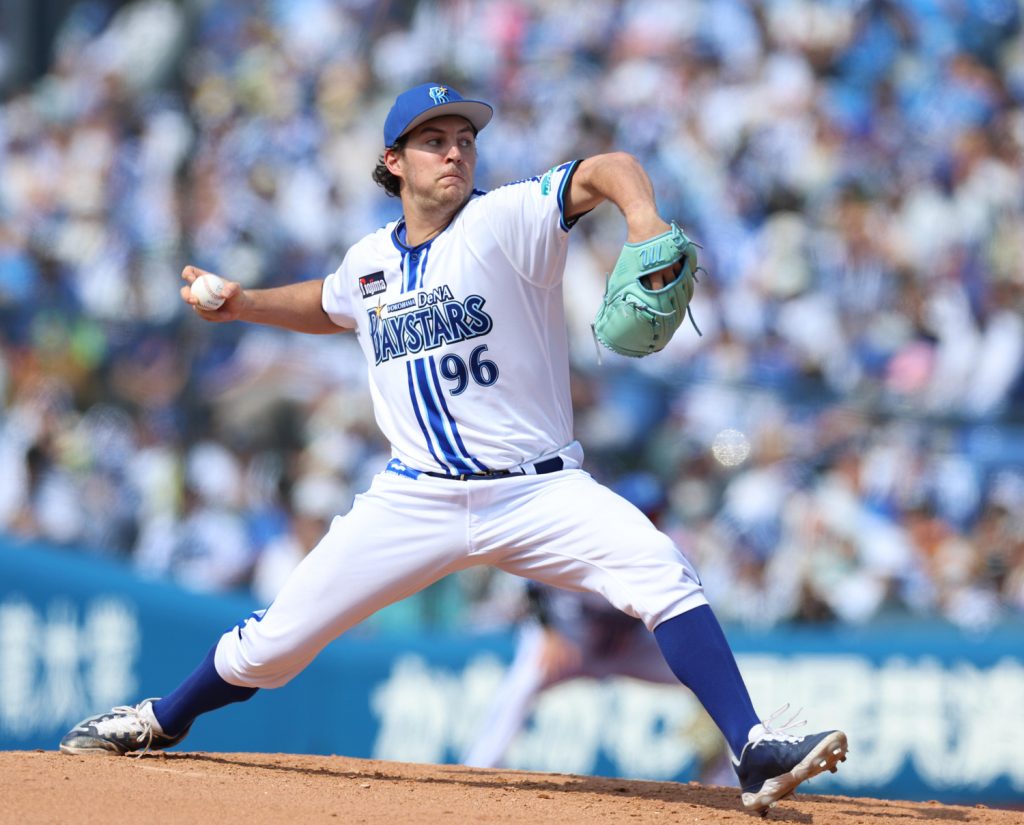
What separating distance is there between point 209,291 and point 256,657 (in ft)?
3.36

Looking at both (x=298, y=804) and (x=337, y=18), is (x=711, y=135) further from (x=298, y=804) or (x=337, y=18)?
(x=298, y=804)

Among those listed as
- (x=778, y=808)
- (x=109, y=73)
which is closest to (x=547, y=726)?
(x=778, y=808)

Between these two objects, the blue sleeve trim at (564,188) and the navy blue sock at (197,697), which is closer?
the blue sleeve trim at (564,188)

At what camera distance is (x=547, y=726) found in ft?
21.9

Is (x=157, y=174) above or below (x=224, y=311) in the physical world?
above

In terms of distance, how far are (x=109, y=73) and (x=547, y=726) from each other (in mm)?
6059

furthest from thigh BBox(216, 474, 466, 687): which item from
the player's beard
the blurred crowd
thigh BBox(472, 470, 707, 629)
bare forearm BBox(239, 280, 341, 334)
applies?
the blurred crowd

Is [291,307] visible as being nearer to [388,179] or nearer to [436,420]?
[388,179]

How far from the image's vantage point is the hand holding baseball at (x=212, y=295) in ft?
12.8

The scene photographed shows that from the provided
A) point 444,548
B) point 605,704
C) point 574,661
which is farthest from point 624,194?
point 605,704

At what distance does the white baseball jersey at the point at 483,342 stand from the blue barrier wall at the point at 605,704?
321 centimetres

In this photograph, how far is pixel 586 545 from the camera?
11.6 ft

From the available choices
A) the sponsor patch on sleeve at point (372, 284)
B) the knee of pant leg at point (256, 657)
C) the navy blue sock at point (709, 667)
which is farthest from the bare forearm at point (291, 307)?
the navy blue sock at point (709, 667)

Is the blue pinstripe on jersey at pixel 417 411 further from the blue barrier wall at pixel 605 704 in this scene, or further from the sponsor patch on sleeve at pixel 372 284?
the blue barrier wall at pixel 605 704
